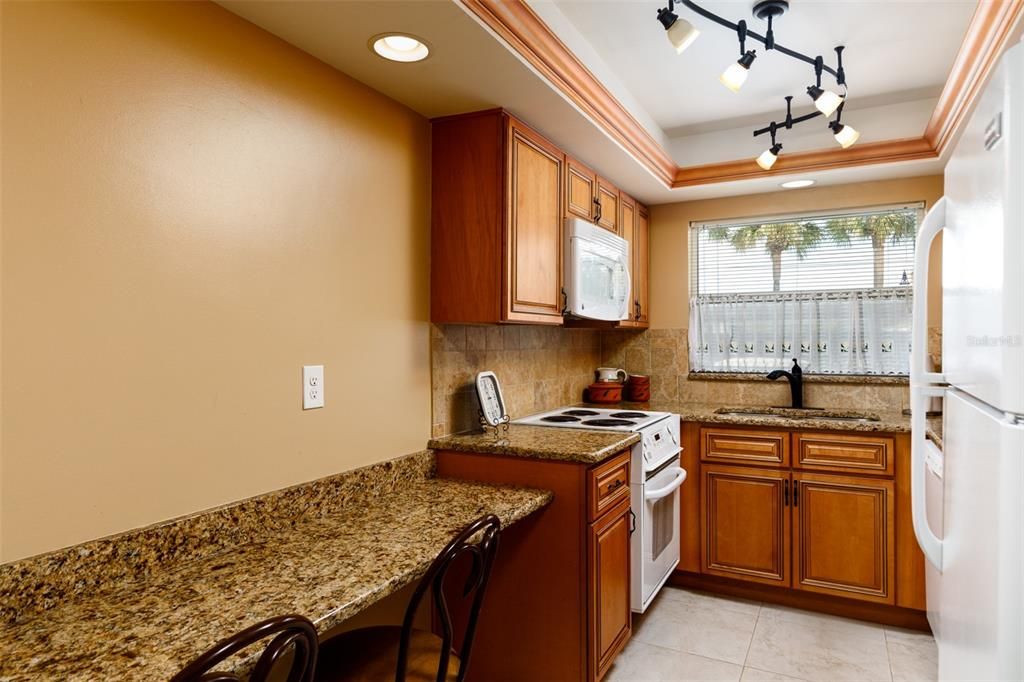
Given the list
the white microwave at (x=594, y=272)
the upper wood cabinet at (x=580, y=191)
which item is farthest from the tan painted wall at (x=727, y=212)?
the upper wood cabinet at (x=580, y=191)

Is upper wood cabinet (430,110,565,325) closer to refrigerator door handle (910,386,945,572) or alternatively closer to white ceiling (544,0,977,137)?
white ceiling (544,0,977,137)

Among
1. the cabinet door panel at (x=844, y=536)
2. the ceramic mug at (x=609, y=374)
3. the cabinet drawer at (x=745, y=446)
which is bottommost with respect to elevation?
the cabinet door panel at (x=844, y=536)

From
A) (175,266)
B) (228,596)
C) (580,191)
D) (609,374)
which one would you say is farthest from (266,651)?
(609,374)

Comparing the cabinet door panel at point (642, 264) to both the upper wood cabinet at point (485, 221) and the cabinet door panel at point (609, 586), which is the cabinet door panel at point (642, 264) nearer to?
the upper wood cabinet at point (485, 221)

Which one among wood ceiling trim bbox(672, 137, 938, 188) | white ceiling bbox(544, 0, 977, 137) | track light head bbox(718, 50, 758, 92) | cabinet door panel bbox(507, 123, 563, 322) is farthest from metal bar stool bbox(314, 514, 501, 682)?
wood ceiling trim bbox(672, 137, 938, 188)

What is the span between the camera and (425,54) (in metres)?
1.79

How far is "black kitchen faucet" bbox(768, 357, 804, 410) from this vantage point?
338cm

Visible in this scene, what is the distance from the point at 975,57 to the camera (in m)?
2.02

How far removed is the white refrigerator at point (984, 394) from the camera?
795mm

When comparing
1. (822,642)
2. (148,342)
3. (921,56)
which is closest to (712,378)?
(822,642)

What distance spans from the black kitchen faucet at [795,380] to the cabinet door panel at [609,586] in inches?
58.1

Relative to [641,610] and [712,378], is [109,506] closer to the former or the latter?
[641,610]

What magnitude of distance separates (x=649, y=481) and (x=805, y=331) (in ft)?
5.08

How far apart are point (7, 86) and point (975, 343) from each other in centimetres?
175
